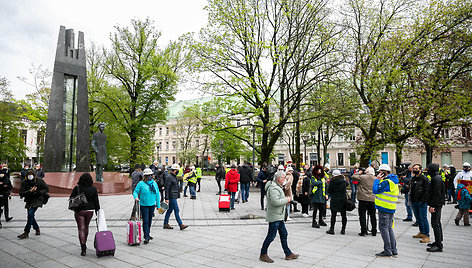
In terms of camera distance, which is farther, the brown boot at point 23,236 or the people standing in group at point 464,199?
the people standing in group at point 464,199

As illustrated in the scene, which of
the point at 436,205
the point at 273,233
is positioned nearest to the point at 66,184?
the point at 273,233

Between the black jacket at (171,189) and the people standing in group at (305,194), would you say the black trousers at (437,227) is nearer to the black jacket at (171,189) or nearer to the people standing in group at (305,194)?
the people standing in group at (305,194)

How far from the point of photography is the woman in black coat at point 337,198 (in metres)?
8.45

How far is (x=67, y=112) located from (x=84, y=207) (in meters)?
13.4

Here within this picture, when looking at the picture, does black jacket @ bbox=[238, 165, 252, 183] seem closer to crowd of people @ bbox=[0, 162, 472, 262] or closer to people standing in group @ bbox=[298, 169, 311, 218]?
people standing in group @ bbox=[298, 169, 311, 218]

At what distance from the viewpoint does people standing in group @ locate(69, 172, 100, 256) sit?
6234 mm

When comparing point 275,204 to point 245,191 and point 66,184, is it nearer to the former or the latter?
point 245,191

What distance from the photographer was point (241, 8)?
19531 millimetres

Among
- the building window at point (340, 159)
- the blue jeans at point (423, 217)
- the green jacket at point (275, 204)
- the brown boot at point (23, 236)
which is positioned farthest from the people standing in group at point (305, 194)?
the building window at point (340, 159)

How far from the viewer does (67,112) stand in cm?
1764

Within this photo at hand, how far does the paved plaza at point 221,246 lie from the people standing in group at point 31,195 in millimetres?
312

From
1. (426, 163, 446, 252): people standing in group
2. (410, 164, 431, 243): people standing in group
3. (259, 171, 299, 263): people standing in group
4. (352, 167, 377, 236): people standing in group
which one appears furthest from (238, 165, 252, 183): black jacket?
(259, 171, 299, 263): people standing in group

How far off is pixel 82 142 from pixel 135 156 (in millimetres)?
10045

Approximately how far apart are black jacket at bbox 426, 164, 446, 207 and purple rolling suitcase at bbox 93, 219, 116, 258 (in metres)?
7.00
